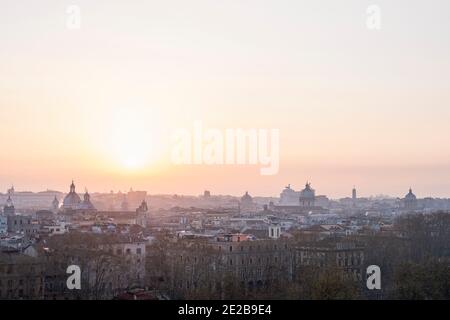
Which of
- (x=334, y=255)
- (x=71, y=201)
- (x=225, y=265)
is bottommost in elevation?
(x=225, y=265)

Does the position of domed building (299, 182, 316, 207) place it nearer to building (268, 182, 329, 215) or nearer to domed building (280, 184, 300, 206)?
building (268, 182, 329, 215)

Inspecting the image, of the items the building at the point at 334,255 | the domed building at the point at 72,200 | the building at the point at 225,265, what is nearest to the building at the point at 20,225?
the building at the point at 225,265

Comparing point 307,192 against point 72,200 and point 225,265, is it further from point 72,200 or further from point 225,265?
point 225,265

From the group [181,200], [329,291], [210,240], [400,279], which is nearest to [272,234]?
[210,240]

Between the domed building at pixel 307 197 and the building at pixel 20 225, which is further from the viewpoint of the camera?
the domed building at pixel 307 197

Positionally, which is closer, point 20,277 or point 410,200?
point 20,277

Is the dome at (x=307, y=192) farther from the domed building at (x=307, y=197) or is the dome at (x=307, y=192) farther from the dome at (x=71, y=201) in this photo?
the dome at (x=71, y=201)

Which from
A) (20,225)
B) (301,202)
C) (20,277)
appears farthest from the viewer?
(301,202)

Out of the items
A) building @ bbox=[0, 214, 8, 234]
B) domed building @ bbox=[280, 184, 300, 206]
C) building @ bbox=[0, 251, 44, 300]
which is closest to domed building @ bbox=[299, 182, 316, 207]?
domed building @ bbox=[280, 184, 300, 206]

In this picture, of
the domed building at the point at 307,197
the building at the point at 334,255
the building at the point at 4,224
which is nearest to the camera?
the building at the point at 334,255

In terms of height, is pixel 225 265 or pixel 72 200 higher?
pixel 72 200

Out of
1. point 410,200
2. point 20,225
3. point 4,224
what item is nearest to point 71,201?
point 4,224

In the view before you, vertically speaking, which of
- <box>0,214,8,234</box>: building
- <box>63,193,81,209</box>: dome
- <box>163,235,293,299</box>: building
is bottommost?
<box>163,235,293,299</box>: building
